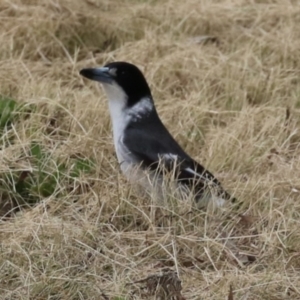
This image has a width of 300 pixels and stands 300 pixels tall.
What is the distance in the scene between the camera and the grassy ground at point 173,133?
4410 millimetres

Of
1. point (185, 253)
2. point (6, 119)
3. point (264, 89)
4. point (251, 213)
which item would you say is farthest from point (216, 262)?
point (264, 89)

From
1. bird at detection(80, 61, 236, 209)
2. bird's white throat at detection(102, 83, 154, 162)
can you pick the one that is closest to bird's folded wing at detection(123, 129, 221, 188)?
bird at detection(80, 61, 236, 209)

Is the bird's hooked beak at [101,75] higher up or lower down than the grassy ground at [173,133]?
higher up

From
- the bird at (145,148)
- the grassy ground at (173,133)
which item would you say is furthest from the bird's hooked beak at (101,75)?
the grassy ground at (173,133)

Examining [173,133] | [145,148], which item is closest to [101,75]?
[145,148]

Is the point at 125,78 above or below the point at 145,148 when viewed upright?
above

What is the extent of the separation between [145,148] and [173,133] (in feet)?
2.59

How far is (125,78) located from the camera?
221 inches

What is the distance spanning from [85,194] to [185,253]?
2.28 ft

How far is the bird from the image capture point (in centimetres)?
497

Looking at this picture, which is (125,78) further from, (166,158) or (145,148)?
(166,158)

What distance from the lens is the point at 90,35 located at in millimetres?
7410

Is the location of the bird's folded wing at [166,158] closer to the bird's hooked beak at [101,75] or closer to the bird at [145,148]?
the bird at [145,148]

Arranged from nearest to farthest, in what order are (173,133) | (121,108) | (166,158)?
1. (166,158)
2. (121,108)
3. (173,133)
